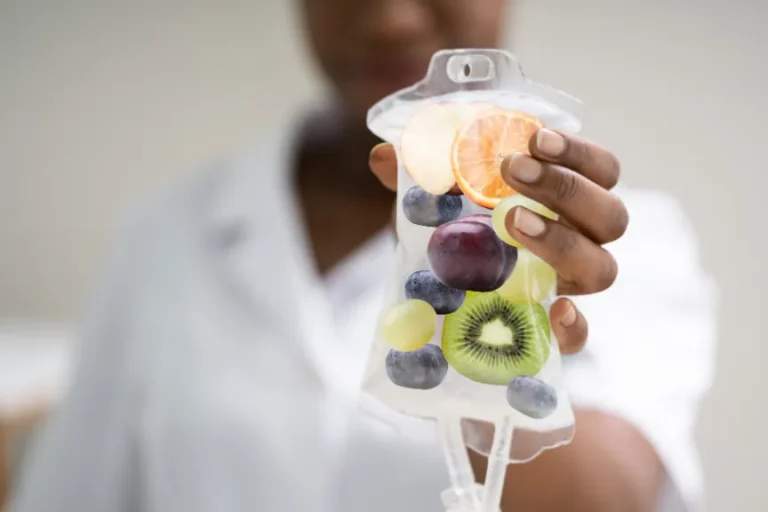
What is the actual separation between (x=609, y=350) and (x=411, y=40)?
263mm

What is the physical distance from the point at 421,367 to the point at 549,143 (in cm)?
8

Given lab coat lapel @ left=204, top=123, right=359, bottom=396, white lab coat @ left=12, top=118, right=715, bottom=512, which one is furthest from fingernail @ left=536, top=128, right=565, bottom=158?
lab coat lapel @ left=204, top=123, right=359, bottom=396

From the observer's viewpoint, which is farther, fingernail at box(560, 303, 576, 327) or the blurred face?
the blurred face

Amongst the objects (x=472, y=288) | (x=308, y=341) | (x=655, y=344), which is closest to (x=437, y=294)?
(x=472, y=288)

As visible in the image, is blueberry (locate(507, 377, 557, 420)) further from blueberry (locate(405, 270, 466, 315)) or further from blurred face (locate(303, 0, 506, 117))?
blurred face (locate(303, 0, 506, 117))

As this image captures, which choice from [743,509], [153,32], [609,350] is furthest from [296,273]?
[153,32]

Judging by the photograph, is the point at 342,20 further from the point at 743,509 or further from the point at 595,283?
the point at 743,509

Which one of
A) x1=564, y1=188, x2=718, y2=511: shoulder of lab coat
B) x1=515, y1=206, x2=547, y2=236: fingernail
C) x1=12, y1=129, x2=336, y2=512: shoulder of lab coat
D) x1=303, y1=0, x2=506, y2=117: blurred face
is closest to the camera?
x1=515, y1=206, x2=547, y2=236: fingernail

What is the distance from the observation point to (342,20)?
58 cm

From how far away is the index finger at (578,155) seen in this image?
0.73 feet

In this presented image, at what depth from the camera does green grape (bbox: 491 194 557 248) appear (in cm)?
22

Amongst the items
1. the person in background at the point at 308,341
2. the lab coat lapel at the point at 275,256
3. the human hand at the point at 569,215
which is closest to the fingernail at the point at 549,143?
the human hand at the point at 569,215

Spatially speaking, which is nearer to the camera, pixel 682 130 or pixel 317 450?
pixel 317 450

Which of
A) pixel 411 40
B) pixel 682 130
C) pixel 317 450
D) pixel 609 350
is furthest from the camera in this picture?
pixel 682 130
